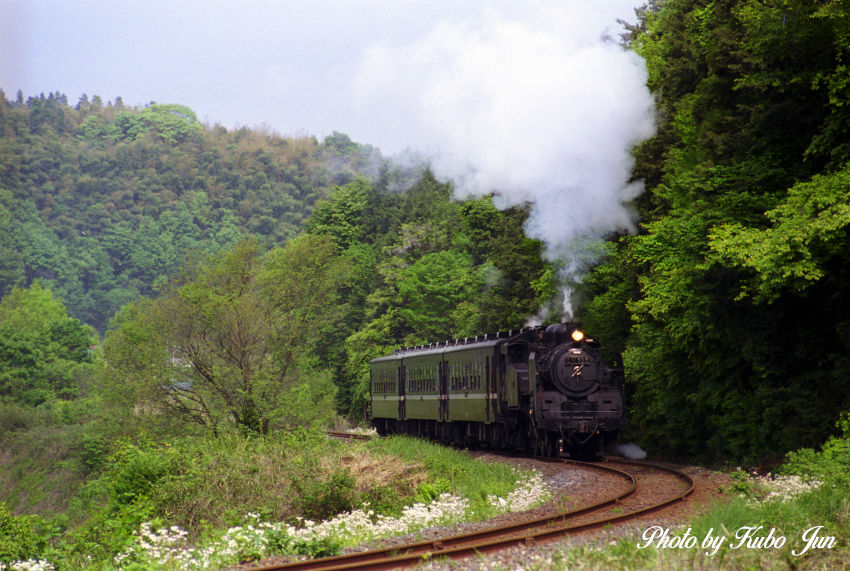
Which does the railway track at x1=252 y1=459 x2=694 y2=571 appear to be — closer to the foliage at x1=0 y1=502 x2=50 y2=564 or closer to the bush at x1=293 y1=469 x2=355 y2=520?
the bush at x1=293 y1=469 x2=355 y2=520

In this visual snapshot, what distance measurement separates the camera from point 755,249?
704 inches

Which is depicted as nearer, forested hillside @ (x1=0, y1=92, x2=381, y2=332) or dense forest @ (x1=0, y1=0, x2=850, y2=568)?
dense forest @ (x1=0, y1=0, x2=850, y2=568)

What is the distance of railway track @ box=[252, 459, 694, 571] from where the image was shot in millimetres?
10664

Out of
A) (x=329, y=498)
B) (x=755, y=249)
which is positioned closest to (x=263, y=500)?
(x=329, y=498)

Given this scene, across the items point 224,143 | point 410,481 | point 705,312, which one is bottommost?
point 410,481

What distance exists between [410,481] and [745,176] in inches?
407

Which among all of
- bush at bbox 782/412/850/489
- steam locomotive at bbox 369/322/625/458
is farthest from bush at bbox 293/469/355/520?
bush at bbox 782/412/850/489

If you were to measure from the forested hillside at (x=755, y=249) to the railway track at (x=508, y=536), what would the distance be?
15.8ft

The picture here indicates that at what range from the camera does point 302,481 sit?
1892cm

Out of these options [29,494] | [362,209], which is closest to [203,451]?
[29,494]

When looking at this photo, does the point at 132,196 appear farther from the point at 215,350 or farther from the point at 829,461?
the point at 829,461

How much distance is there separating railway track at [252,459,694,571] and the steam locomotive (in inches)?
267

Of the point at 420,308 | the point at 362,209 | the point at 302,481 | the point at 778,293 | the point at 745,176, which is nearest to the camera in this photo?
the point at 778,293

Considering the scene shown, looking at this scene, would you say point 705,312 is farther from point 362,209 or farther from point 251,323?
point 362,209
